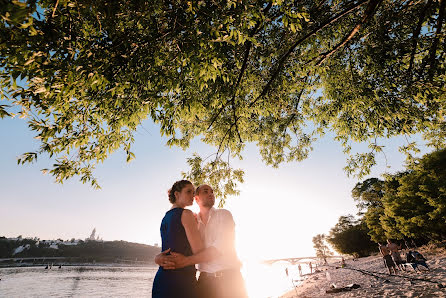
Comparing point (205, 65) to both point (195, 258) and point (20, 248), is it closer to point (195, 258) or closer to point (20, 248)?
point (195, 258)

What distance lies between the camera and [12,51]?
250cm

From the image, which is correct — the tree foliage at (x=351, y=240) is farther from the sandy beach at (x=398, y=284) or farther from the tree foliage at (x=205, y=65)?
the tree foliage at (x=205, y=65)

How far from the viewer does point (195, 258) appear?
2.55 meters

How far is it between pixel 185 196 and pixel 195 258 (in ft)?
2.70

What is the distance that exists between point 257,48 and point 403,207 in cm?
4071

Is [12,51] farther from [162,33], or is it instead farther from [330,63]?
[330,63]

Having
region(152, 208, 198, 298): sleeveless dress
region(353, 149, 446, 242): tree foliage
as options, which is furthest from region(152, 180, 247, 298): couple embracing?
region(353, 149, 446, 242): tree foliage

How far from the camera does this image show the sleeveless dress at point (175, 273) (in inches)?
99.0

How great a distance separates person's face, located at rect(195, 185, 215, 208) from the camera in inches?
133

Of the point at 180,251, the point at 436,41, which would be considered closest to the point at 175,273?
the point at 180,251

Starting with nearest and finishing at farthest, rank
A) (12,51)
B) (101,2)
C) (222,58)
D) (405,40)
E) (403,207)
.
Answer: (12,51), (101,2), (222,58), (405,40), (403,207)

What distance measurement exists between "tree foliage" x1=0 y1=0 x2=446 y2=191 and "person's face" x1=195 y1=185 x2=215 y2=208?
1.88m

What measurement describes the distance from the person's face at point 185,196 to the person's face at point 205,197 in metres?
0.36

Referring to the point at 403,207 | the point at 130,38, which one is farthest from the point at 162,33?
the point at 403,207
